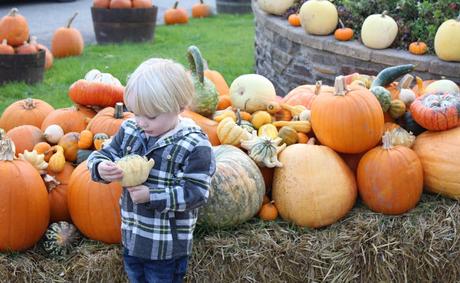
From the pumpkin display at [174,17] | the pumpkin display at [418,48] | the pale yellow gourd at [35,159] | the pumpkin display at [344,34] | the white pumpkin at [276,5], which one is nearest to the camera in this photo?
the pale yellow gourd at [35,159]

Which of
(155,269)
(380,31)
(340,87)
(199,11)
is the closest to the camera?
(155,269)

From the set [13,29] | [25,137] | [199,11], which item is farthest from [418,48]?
[199,11]

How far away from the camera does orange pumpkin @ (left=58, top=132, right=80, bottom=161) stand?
12.2ft

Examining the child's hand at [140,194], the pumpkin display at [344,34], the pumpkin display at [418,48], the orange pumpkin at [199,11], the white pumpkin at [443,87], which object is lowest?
the orange pumpkin at [199,11]

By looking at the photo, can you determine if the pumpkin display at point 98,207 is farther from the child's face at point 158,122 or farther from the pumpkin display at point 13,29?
the pumpkin display at point 13,29

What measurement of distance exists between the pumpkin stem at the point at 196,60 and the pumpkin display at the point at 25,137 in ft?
3.01

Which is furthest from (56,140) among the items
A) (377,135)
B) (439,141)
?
(439,141)

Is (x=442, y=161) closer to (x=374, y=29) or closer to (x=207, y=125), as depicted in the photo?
(x=207, y=125)

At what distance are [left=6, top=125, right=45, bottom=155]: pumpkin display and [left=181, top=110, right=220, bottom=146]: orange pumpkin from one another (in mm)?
806

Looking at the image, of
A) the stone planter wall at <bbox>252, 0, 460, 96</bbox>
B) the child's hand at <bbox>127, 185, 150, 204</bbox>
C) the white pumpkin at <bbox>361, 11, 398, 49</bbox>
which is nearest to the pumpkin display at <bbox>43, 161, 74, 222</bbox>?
the child's hand at <bbox>127, 185, 150, 204</bbox>

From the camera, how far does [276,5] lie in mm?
7414

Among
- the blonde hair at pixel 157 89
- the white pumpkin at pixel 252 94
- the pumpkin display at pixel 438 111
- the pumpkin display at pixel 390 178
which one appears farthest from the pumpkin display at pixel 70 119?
the pumpkin display at pixel 438 111

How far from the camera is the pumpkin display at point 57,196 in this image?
355cm

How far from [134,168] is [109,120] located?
115 centimetres
